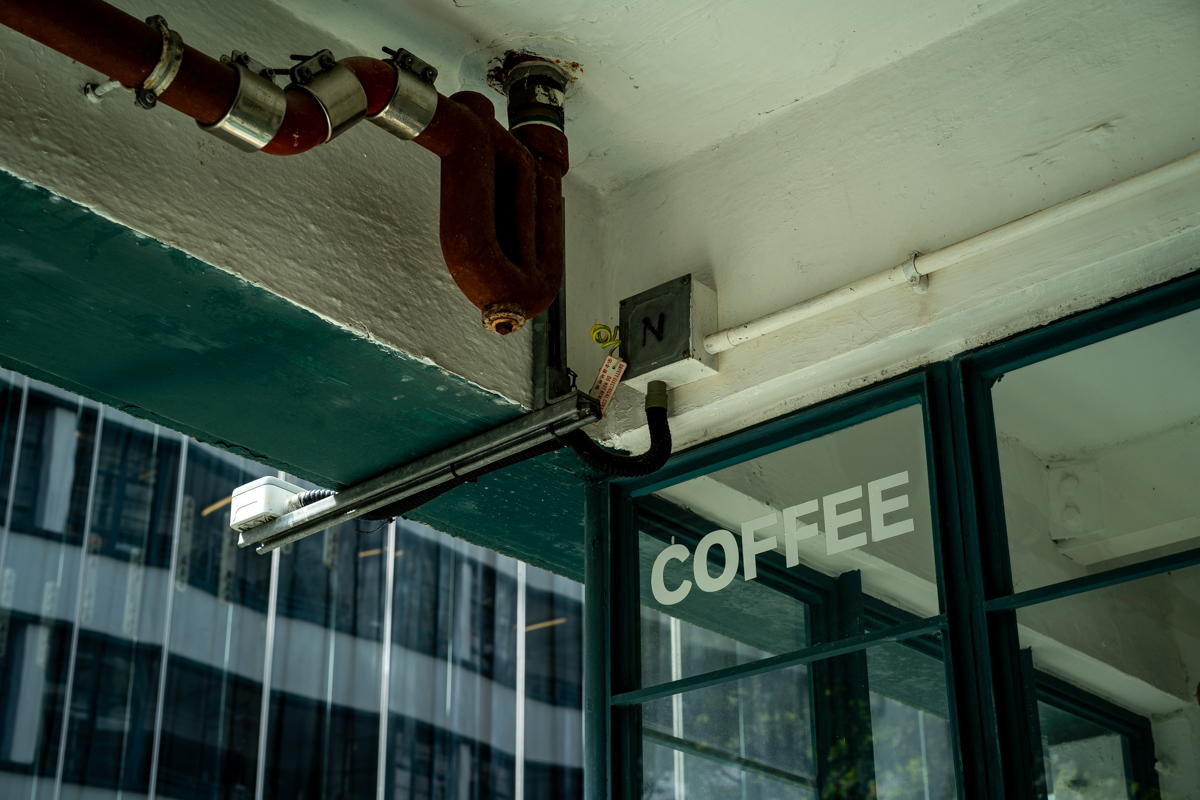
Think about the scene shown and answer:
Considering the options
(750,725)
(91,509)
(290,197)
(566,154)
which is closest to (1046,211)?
(566,154)

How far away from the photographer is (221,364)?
2.54m

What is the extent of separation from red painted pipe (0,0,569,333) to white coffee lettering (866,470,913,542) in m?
0.83

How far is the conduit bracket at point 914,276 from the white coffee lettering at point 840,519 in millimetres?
452

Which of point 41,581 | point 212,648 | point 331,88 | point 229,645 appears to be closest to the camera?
point 331,88

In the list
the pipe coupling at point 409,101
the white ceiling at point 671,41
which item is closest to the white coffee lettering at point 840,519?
the white ceiling at point 671,41

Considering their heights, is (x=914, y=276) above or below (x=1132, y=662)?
above

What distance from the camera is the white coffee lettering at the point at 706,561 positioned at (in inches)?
112

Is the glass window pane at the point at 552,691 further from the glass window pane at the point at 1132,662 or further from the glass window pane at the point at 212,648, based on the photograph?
the glass window pane at the point at 1132,662

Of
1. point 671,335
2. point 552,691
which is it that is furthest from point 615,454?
point 552,691

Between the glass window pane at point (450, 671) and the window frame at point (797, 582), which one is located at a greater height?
the glass window pane at point (450, 671)

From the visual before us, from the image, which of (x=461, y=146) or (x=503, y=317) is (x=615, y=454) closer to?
(x=503, y=317)

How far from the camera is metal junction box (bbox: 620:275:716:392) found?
2773mm

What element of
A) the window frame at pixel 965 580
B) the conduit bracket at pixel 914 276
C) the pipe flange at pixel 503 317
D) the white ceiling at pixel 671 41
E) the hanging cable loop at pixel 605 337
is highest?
the white ceiling at pixel 671 41

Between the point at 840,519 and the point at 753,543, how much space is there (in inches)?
9.1
